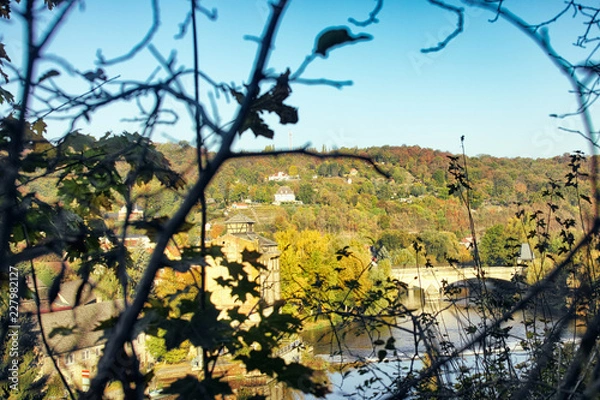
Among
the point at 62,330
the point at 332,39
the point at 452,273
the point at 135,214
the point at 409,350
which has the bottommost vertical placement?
the point at 452,273

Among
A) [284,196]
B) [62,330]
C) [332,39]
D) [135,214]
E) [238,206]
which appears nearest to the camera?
[332,39]

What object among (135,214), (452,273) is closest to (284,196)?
(452,273)

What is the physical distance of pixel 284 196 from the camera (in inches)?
1705

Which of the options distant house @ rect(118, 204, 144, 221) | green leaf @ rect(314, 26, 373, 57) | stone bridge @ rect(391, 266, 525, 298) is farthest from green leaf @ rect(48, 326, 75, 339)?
stone bridge @ rect(391, 266, 525, 298)

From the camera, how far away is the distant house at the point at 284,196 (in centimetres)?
4278

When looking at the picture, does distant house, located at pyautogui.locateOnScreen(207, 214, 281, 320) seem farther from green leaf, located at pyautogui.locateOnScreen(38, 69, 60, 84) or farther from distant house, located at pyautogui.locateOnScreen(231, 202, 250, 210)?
distant house, located at pyautogui.locateOnScreen(231, 202, 250, 210)

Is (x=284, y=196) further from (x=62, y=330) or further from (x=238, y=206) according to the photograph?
(x=62, y=330)

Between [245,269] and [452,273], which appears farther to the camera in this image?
[452,273]

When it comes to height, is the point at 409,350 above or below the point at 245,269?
below

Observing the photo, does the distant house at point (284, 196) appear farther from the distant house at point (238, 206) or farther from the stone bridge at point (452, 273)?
the stone bridge at point (452, 273)

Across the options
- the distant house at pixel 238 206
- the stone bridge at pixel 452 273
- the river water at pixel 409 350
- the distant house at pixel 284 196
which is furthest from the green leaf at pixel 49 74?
the distant house at pixel 284 196

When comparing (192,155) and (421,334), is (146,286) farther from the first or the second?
(421,334)

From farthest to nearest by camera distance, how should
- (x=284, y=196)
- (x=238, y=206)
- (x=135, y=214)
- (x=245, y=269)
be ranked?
1. (x=284, y=196)
2. (x=238, y=206)
3. (x=245, y=269)
4. (x=135, y=214)

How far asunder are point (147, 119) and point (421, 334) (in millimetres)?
515
